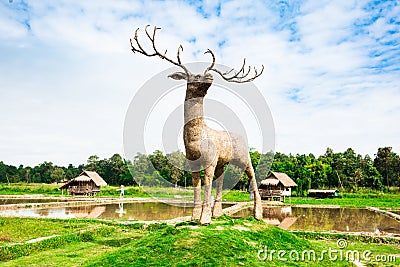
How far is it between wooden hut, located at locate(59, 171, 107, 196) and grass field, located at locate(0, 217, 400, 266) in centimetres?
2460

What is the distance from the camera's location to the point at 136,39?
6.81 meters

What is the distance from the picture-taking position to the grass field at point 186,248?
5.51m

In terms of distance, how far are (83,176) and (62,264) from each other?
96.9 feet

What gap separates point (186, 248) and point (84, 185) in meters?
32.4

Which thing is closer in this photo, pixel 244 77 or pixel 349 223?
pixel 244 77

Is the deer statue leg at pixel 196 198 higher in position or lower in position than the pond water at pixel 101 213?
higher

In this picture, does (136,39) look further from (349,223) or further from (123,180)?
(123,180)

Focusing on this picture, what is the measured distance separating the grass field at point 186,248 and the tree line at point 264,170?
4.07ft

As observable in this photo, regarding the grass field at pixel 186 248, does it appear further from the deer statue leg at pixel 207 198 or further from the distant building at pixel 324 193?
the distant building at pixel 324 193

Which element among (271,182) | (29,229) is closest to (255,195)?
(29,229)

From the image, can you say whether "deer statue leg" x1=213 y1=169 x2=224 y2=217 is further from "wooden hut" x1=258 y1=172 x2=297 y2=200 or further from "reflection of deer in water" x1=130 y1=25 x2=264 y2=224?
"wooden hut" x1=258 y1=172 x2=297 y2=200

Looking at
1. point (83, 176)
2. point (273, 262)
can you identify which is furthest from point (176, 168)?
point (83, 176)

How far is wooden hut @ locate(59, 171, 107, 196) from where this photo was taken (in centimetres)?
3488

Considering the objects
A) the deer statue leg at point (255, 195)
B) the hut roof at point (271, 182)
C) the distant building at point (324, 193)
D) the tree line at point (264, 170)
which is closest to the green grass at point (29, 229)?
the tree line at point (264, 170)
